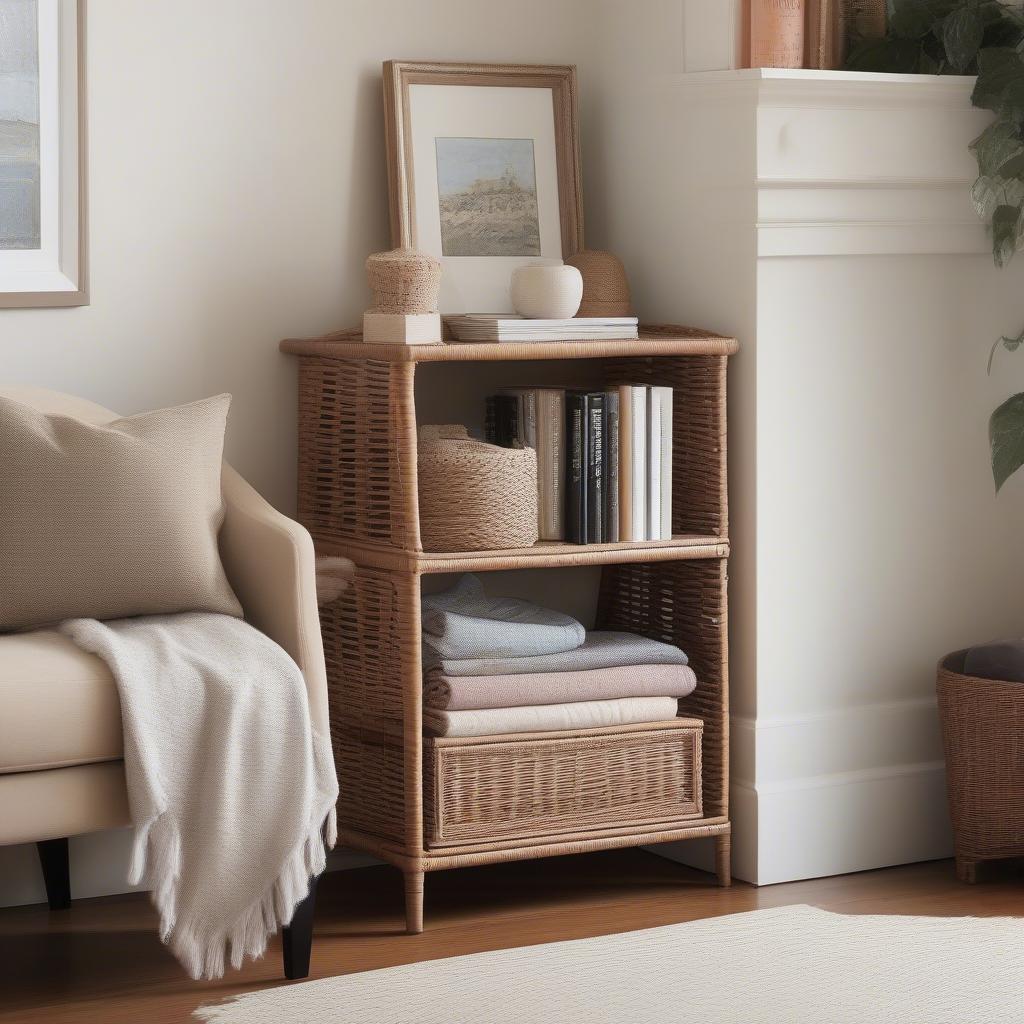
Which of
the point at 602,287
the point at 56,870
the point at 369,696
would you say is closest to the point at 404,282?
the point at 602,287

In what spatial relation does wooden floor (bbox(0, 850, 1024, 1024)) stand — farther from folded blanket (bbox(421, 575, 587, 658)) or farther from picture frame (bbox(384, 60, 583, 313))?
picture frame (bbox(384, 60, 583, 313))

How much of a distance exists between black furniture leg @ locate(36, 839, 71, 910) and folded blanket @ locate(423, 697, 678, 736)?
2.19ft

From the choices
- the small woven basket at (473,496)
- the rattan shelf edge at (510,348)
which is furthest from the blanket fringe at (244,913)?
the rattan shelf edge at (510,348)

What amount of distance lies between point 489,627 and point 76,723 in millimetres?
786

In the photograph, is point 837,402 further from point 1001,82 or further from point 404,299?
point 404,299

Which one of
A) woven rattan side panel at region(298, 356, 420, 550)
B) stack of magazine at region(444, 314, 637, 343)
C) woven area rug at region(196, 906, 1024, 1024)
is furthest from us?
stack of magazine at region(444, 314, 637, 343)

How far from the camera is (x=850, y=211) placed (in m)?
2.98

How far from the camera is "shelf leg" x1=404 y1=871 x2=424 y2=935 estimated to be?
2746 mm

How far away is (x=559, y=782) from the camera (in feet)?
9.29

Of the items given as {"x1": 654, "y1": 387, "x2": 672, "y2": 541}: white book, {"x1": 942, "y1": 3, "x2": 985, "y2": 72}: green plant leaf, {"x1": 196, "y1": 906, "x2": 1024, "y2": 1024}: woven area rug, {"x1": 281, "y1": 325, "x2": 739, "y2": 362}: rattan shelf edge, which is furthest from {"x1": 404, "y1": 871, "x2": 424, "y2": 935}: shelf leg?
{"x1": 942, "y1": 3, "x2": 985, "y2": 72}: green plant leaf

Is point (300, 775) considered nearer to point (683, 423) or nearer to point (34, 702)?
point (34, 702)

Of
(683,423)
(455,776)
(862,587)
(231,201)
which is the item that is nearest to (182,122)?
(231,201)

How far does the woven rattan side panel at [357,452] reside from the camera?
2.71 meters

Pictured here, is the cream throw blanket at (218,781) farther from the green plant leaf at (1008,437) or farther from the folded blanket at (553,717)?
the green plant leaf at (1008,437)
